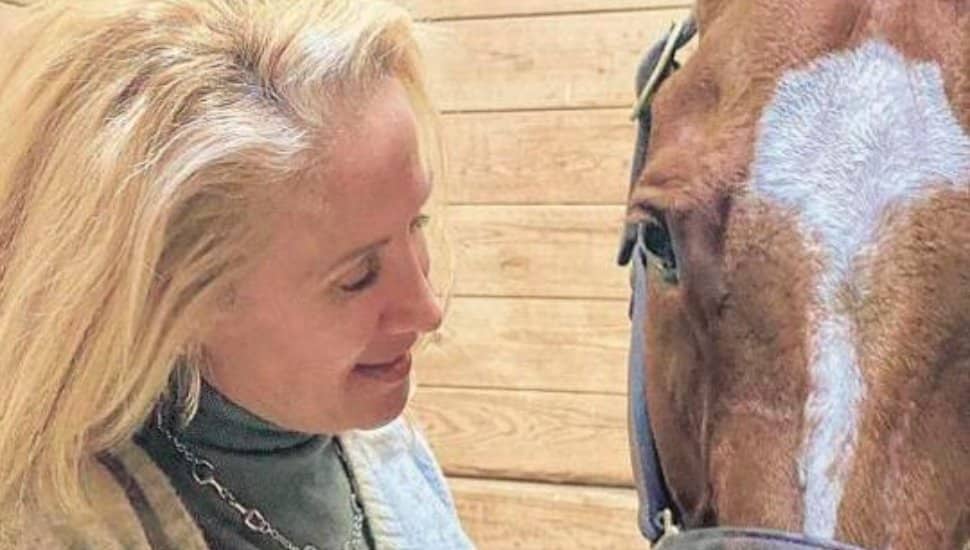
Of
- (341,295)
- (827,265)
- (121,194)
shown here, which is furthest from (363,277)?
(827,265)

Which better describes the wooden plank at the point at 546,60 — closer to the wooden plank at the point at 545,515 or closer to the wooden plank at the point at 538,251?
the wooden plank at the point at 538,251

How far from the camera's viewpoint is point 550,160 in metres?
2.16

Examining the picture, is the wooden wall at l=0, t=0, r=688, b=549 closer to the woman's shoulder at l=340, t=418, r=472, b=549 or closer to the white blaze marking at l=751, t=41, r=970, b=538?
the woman's shoulder at l=340, t=418, r=472, b=549

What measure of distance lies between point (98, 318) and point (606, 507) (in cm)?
126

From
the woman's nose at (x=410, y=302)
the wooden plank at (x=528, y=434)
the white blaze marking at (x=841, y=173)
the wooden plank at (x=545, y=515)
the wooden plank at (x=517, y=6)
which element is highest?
the white blaze marking at (x=841, y=173)

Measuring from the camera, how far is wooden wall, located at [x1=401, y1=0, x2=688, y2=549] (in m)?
2.12

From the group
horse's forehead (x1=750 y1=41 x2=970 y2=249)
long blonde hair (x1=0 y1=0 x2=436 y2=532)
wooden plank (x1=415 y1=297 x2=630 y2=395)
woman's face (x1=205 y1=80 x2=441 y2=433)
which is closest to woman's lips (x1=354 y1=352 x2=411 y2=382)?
woman's face (x1=205 y1=80 x2=441 y2=433)

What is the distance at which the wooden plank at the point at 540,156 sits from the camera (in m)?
2.12

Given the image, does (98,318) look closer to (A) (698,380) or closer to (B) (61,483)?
(B) (61,483)

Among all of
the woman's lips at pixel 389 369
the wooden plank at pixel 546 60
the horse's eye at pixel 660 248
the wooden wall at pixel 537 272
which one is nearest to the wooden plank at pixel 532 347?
the wooden wall at pixel 537 272

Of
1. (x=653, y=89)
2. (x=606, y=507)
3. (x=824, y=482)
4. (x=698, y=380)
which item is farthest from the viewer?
(x=606, y=507)

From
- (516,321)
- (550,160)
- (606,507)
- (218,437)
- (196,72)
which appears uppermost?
(196,72)

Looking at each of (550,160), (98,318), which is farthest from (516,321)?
(98,318)

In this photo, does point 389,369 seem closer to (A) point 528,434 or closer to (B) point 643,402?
(B) point 643,402
